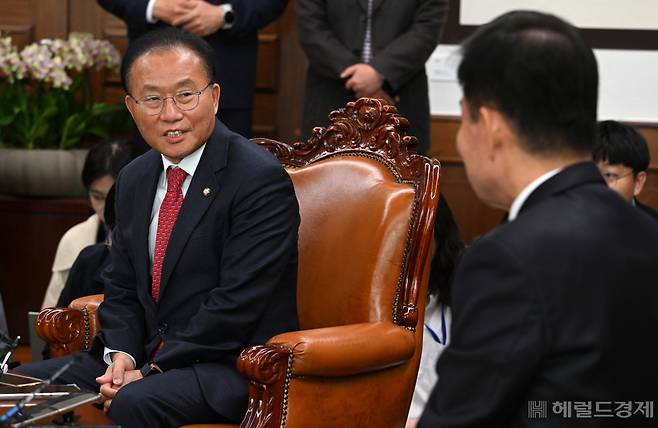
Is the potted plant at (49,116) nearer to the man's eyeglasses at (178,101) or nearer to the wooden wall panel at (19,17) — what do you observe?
the wooden wall panel at (19,17)

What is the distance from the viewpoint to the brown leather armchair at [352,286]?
8.22ft

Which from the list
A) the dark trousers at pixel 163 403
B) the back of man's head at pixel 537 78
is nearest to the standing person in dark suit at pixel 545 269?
the back of man's head at pixel 537 78

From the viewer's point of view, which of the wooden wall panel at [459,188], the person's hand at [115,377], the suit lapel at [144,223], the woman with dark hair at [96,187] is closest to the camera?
the person's hand at [115,377]

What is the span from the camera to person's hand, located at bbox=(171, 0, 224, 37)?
4031 mm

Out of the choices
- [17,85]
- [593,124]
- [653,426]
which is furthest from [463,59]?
[17,85]

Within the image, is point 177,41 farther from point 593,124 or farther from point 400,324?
point 593,124

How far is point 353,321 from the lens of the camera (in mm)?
2812

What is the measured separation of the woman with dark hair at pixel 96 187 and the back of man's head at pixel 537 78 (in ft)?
8.29

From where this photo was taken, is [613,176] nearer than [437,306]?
No

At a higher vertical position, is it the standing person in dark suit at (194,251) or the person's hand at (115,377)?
the standing person in dark suit at (194,251)

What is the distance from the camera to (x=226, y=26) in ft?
13.5

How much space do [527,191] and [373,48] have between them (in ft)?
8.62

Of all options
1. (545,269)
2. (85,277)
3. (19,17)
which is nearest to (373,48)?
(85,277)

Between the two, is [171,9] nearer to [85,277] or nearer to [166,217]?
[85,277]
